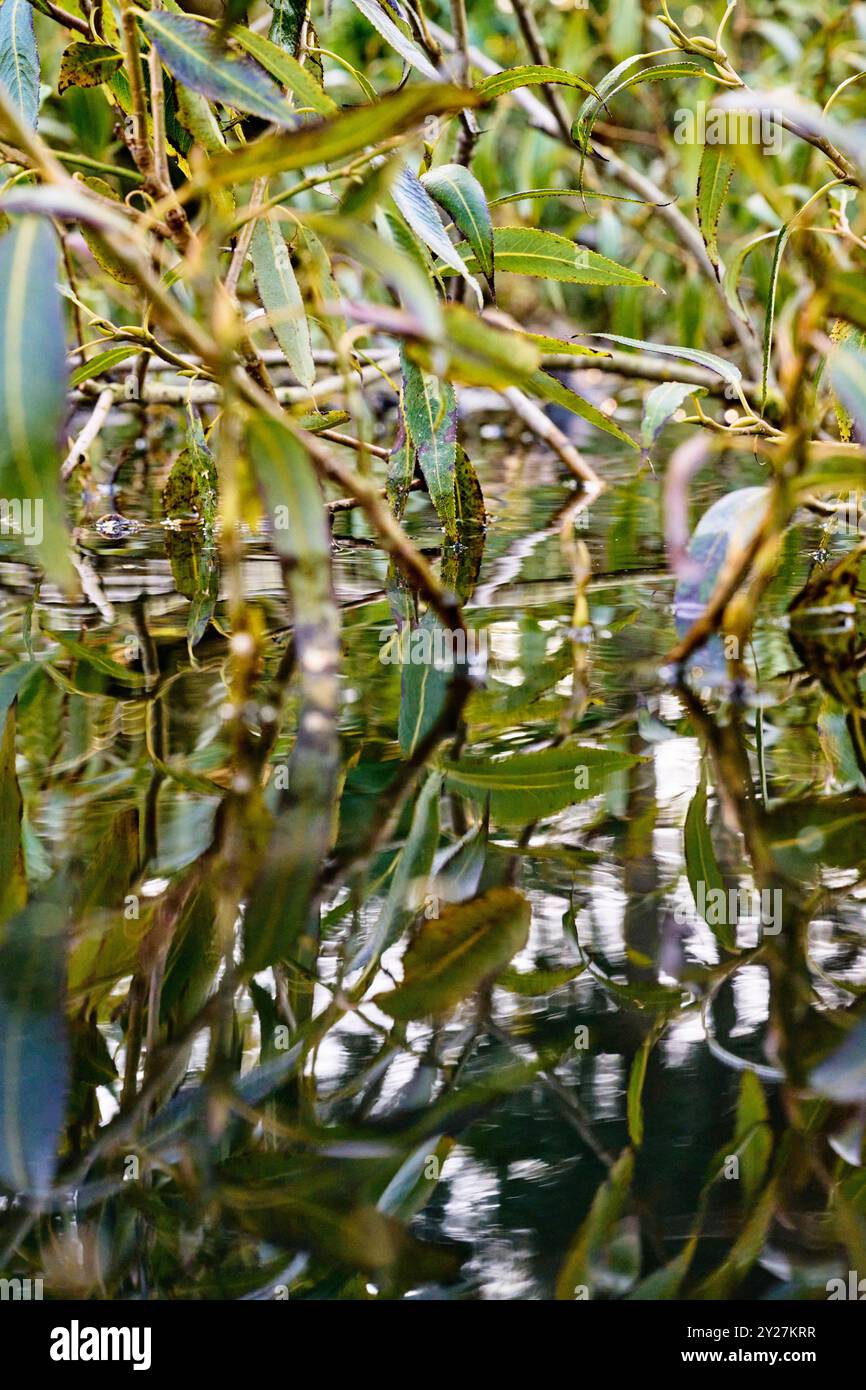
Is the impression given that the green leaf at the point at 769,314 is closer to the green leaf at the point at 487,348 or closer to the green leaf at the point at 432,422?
the green leaf at the point at 432,422

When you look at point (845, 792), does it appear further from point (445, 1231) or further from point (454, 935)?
point (445, 1231)

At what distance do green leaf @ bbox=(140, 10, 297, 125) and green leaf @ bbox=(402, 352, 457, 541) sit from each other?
318 mm

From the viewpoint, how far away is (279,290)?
3.76ft

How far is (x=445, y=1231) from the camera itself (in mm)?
393

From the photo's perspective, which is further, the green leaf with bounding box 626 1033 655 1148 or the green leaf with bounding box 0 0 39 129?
the green leaf with bounding box 0 0 39 129

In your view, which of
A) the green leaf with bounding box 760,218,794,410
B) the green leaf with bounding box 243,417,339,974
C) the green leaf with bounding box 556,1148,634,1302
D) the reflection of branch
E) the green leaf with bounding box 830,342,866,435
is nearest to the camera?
the green leaf with bounding box 556,1148,634,1302

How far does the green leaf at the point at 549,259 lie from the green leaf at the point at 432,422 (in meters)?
0.13

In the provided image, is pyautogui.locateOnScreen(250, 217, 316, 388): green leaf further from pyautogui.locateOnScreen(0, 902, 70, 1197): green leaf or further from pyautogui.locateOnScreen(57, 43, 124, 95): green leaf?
pyautogui.locateOnScreen(0, 902, 70, 1197): green leaf

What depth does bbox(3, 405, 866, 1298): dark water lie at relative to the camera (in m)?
0.39

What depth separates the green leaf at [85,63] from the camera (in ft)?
3.74

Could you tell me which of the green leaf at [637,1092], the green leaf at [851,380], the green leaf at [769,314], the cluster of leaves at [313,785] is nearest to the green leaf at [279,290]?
the cluster of leaves at [313,785]

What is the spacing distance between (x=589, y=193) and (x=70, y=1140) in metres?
0.98

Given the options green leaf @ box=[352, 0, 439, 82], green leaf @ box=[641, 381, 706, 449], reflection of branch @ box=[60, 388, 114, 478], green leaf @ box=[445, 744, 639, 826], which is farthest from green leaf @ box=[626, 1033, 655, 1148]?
reflection of branch @ box=[60, 388, 114, 478]

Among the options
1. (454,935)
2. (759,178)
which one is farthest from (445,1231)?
(759,178)
